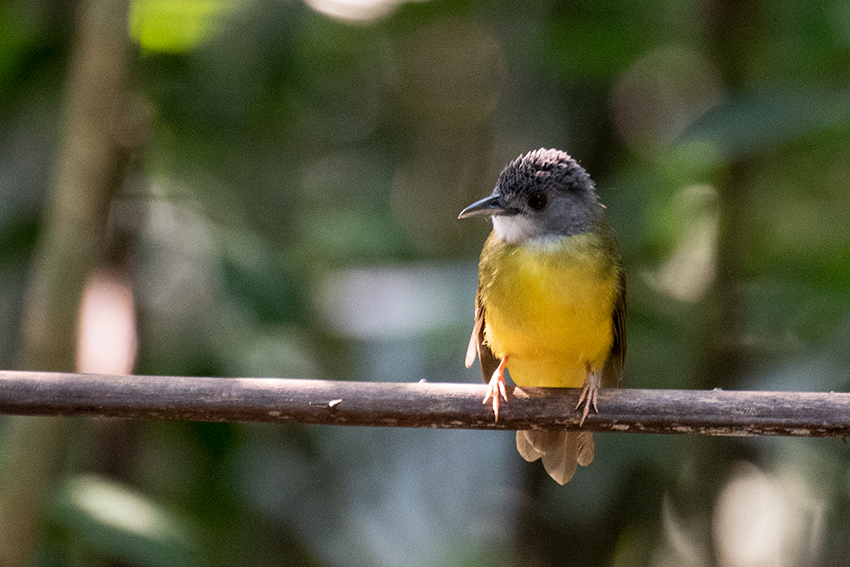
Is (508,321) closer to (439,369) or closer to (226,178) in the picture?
→ (439,369)

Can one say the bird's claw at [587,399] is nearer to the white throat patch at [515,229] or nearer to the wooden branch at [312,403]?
the wooden branch at [312,403]

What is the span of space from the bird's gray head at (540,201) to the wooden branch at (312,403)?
2.72 ft

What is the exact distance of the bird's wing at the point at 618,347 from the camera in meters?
2.63

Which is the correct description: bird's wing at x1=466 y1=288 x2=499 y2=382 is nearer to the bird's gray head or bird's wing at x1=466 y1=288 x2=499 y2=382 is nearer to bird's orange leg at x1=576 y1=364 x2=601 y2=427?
the bird's gray head

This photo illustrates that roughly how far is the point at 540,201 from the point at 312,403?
1.13 m

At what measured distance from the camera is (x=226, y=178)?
165 inches

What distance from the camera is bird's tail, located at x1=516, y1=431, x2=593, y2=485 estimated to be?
263cm

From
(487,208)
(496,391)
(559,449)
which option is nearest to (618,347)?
(559,449)

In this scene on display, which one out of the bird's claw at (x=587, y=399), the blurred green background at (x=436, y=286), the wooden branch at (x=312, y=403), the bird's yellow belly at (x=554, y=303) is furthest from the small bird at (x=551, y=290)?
the blurred green background at (x=436, y=286)

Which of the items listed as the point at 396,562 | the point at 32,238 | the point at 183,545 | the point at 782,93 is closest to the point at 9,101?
the point at 32,238

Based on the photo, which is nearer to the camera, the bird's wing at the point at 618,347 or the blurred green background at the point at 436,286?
the bird's wing at the point at 618,347

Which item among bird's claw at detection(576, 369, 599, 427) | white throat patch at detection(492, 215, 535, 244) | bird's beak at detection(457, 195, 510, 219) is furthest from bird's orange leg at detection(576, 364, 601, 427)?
bird's beak at detection(457, 195, 510, 219)

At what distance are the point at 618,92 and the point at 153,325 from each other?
8.49 ft

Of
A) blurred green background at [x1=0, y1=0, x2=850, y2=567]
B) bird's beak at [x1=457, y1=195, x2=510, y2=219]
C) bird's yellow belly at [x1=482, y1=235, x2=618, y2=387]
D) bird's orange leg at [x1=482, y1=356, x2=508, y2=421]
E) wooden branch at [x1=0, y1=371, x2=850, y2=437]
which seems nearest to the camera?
wooden branch at [x1=0, y1=371, x2=850, y2=437]
